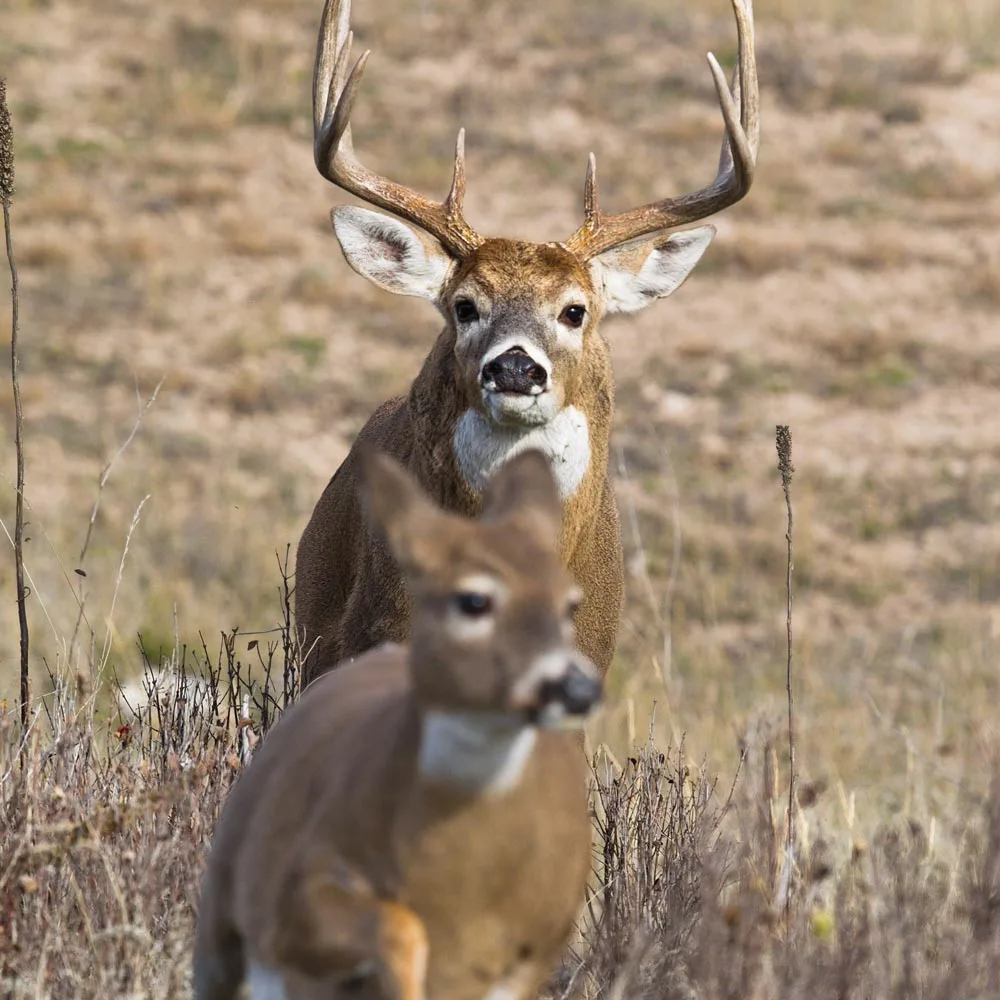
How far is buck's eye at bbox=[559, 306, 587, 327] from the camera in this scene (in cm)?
689

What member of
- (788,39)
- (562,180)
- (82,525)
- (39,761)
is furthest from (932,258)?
(39,761)

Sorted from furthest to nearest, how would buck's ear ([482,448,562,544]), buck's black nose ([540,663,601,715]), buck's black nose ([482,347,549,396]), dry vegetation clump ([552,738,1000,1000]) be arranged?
buck's black nose ([482,347,549,396])
dry vegetation clump ([552,738,1000,1000])
buck's ear ([482,448,562,544])
buck's black nose ([540,663,601,715])

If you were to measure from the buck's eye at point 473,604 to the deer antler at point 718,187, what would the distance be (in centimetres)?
406

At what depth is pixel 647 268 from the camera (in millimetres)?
7543

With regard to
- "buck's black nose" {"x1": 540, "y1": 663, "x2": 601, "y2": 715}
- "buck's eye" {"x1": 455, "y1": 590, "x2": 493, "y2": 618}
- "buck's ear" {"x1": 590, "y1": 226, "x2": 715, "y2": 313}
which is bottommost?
"buck's black nose" {"x1": 540, "y1": 663, "x2": 601, "y2": 715}

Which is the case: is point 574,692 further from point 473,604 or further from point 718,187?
point 718,187

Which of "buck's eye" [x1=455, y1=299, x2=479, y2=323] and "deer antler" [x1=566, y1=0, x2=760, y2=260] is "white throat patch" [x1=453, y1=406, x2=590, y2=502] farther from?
"deer antler" [x1=566, y1=0, x2=760, y2=260]

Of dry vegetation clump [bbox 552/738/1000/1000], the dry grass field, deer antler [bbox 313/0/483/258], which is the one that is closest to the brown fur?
deer antler [bbox 313/0/483/258]

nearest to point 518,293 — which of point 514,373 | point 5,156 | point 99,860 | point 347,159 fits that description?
point 514,373

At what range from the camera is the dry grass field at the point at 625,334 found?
13383mm

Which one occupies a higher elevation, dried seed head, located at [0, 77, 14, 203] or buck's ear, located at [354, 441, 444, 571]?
dried seed head, located at [0, 77, 14, 203]

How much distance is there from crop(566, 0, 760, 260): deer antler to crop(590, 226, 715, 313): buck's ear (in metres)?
0.07

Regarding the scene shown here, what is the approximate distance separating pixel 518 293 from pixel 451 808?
12.3 feet

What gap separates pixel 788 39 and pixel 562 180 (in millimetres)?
6010
